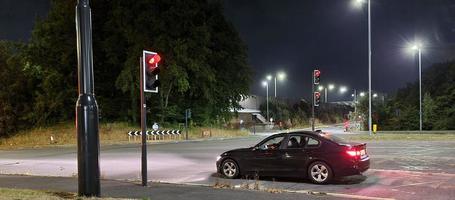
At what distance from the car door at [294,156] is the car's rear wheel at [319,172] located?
9.2 inches

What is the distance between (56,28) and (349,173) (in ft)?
148

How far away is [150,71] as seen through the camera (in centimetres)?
1283

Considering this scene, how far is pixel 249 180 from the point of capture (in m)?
15.2

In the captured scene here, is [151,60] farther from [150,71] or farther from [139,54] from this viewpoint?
[139,54]

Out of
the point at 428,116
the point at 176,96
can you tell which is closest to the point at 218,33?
the point at 176,96

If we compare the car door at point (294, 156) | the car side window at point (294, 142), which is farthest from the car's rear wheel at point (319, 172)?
the car side window at point (294, 142)

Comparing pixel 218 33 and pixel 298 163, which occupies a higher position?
pixel 218 33

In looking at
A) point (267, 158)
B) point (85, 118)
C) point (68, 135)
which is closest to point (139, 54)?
point (68, 135)

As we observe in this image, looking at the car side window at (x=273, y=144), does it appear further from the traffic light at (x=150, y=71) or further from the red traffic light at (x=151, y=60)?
the red traffic light at (x=151, y=60)

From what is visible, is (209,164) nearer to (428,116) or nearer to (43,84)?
(43,84)

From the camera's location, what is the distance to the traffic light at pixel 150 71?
41.8 ft

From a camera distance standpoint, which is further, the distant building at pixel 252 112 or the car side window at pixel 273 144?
the distant building at pixel 252 112

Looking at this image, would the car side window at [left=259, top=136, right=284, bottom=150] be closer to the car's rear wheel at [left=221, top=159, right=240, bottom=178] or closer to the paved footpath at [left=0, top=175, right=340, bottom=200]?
the car's rear wheel at [left=221, top=159, right=240, bottom=178]

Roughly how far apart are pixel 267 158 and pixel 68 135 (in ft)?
122
